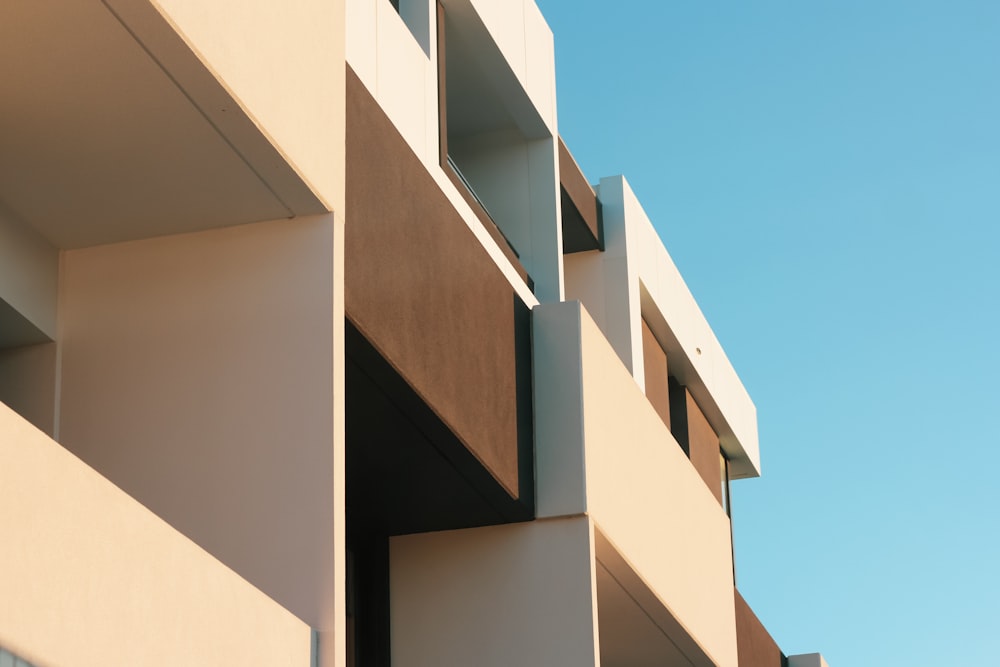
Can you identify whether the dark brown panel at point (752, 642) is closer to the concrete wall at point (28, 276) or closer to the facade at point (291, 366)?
the facade at point (291, 366)

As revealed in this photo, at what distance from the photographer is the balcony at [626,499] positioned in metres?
12.2

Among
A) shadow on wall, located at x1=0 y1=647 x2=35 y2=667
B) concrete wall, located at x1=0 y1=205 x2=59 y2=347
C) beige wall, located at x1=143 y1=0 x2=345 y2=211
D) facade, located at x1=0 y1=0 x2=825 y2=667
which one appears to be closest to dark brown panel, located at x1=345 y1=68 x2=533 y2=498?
facade, located at x1=0 y1=0 x2=825 y2=667

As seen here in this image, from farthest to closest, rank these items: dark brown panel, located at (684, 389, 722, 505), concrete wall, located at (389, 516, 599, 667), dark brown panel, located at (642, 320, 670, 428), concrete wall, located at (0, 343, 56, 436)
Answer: dark brown panel, located at (684, 389, 722, 505) < dark brown panel, located at (642, 320, 670, 428) < concrete wall, located at (389, 516, 599, 667) < concrete wall, located at (0, 343, 56, 436)

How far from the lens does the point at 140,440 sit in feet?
28.0

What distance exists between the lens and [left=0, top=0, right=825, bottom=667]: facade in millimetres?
6719

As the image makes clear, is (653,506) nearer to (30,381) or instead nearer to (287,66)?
(30,381)

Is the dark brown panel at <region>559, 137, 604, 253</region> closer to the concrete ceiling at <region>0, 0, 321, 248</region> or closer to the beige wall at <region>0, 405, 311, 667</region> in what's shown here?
the concrete ceiling at <region>0, 0, 321, 248</region>

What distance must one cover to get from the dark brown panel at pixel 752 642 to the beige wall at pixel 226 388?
35.6 ft

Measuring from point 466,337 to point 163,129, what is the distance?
12.1 ft

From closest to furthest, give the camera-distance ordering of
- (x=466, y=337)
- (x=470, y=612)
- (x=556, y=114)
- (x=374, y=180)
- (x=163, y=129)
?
(x=163, y=129), (x=374, y=180), (x=466, y=337), (x=470, y=612), (x=556, y=114)

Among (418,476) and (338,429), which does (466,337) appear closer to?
(418,476)

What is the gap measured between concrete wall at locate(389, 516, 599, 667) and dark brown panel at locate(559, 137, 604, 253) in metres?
5.55

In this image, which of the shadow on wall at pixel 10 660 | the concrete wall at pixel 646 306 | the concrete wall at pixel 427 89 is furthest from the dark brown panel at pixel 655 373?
the shadow on wall at pixel 10 660

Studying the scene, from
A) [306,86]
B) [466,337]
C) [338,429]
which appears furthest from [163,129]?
[466,337]
